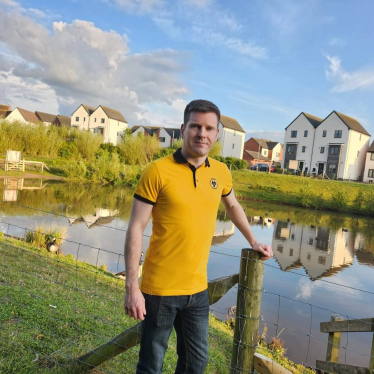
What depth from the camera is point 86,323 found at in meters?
4.60

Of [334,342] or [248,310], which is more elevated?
[248,310]

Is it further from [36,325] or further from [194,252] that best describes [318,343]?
[194,252]

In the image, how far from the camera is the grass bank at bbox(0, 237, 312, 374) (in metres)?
3.44

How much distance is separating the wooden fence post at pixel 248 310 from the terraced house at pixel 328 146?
1918 inches

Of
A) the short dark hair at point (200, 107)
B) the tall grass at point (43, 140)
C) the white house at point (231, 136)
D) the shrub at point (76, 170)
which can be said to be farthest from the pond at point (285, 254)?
the white house at point (231, 136)

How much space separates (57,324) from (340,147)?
2057 inches

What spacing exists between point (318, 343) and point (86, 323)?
15.9 feet

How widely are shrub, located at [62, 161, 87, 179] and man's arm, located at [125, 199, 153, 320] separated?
115 ft

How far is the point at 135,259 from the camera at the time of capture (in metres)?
2.14

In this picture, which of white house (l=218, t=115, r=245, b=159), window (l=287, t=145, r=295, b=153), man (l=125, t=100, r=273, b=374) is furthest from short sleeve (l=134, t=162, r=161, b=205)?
white house (l=218, t=115, r=245, b=159)

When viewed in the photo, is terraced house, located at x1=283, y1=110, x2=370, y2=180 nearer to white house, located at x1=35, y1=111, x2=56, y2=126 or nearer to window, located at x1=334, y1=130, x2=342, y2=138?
window, located at x1=334, y1=130, x2=342, y2=138

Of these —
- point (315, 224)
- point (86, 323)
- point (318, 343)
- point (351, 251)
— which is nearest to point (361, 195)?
point (315, 224)

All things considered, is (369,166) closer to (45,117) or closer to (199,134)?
(199,134)

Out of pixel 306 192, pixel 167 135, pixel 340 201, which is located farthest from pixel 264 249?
pixel 167 135
